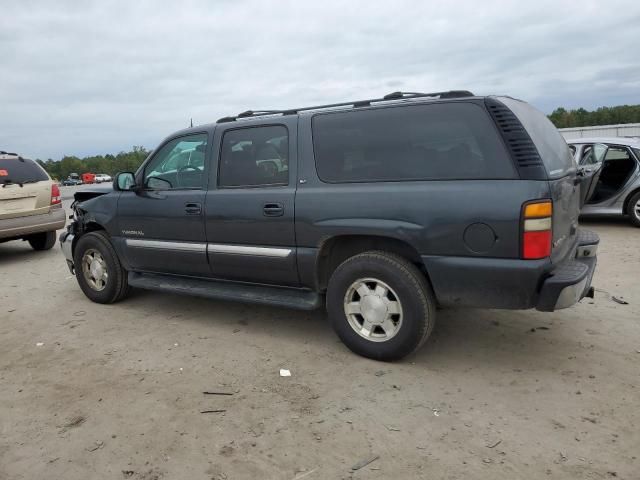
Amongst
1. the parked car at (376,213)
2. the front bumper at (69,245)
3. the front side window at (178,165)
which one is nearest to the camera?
the parked car at (376,213)

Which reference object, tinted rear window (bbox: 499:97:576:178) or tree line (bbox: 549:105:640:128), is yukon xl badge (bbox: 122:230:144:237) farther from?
tree line (bbox: 549:105:640:128)

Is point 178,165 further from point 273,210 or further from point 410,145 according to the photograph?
point 410,145

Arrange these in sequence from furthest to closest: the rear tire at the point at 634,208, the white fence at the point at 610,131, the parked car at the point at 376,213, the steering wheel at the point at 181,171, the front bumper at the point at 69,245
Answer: the white fence at the point at 610,131
the rear tire at the point at 634,208
the front bumper at the point at 69,245
the steering wheel at the point at 181,171
the parked car at the point at 376,213

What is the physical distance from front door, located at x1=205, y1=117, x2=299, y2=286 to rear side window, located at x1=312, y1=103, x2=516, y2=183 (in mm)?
348

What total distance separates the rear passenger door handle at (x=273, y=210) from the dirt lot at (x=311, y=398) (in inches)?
43.0

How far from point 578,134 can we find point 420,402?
25178 mm

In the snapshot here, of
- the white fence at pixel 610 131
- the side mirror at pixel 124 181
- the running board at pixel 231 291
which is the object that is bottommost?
the running board at pixel 231 291

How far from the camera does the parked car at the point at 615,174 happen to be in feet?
27.9

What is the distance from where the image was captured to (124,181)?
5113 millimetres

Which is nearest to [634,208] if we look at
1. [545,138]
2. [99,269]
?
[545,138]

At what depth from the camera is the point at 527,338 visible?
13.5ft

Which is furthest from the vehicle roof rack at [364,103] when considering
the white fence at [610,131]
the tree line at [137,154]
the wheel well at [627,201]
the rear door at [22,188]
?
the tree line at [137,154]

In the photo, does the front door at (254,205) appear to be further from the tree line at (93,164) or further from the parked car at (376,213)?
the tree line at (93,164)

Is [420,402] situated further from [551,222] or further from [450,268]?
[551,222]
